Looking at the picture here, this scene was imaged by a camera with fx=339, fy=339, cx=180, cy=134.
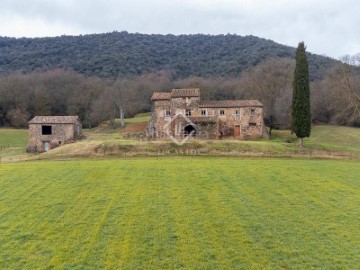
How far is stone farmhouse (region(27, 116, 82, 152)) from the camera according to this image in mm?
46250

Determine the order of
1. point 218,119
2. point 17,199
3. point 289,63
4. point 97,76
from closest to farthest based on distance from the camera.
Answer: point 17,199 < point 218,119 < point 289,63 < point 97,76

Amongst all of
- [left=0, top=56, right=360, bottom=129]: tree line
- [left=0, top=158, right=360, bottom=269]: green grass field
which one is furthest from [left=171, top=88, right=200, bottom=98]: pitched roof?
[left=0, top=158, right=360, bottom=269]: green grass field

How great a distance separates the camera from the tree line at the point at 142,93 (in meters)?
57.8

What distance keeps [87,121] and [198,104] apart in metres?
34.7

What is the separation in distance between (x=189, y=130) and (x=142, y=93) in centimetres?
3703

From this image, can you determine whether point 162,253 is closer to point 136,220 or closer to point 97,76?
point 136,220

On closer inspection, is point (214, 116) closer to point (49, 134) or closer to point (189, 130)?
point (189, 130)

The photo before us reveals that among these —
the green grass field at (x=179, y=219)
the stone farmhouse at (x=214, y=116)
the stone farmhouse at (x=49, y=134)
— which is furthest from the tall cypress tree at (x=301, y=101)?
the stone farmhouse at (x=49, y=134)

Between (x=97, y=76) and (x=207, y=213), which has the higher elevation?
(x=97, y=76)

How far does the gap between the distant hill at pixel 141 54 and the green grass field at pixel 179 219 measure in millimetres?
65522

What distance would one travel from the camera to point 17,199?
17.3m

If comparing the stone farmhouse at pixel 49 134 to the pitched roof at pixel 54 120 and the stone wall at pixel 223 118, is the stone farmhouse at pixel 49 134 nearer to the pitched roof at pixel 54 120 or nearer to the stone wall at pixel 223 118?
the pitched roof at pixel 54 120

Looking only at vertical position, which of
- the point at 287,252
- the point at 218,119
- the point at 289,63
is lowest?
the point at 287,252

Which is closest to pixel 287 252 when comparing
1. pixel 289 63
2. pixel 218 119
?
pixel 218 119
